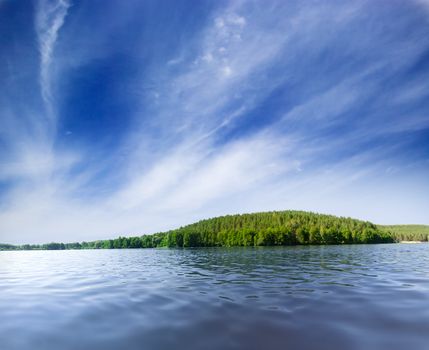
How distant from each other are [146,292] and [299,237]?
16579cm

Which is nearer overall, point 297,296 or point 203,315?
point 203,315

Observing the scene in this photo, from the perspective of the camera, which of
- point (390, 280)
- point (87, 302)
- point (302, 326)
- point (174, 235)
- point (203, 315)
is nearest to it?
point (302, 326)

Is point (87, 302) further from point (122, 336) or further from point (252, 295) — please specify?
point (252, 295)

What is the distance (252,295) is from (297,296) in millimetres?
2446

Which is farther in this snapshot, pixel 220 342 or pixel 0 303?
pixel 0 303

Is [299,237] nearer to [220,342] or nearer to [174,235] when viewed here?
[174,235]

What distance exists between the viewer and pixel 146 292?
17078mm

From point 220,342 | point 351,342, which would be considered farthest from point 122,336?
point 351,342

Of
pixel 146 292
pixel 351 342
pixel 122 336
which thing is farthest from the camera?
pixel 146 292

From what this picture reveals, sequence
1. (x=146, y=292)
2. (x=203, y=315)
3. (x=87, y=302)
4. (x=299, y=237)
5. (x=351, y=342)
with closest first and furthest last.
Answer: (x=351, y=342), (x=203, y=315), (x=87, y=302), (x=146, y=292), (x=299, y=237)

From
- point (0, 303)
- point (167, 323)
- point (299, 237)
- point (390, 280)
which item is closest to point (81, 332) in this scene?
point (167, 323)

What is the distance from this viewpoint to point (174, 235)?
19312 cm

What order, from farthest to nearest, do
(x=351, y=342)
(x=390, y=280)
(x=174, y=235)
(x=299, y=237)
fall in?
1. (x=174, y=235)
2. (x=299, y=237)
3. (x=390, y=280)
4. (x=351, y=342)

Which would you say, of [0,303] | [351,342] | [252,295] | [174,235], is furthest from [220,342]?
[174,235]
